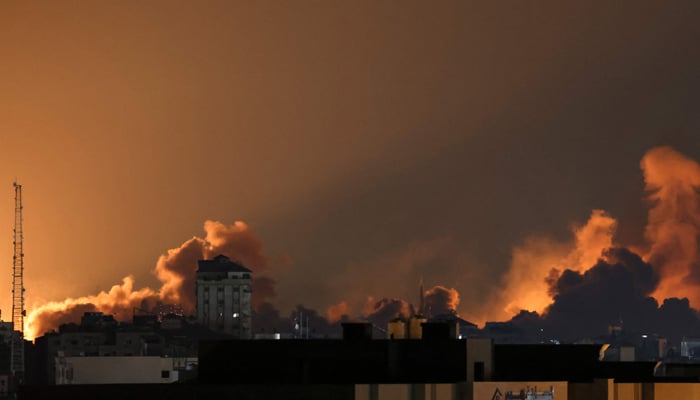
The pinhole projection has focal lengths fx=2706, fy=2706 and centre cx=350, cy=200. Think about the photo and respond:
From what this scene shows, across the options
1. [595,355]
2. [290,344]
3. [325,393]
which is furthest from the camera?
[595,355]

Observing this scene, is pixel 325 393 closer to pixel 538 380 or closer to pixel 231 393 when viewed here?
pixel 231 393

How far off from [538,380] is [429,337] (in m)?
7.29

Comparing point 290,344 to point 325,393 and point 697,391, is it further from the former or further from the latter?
point 697,391

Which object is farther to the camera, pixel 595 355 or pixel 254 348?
pixel 595 355

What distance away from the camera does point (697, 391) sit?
589 feet

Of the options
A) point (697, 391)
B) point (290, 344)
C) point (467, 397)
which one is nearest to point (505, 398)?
point (467, 397)

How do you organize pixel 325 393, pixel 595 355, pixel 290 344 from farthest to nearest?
pixel 595 355, pixel 290 344, pixel 325 393

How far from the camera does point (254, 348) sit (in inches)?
6452

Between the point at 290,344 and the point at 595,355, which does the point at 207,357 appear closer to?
the point at 290,344

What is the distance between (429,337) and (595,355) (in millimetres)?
13921

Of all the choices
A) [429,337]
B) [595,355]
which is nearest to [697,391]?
[595,355]

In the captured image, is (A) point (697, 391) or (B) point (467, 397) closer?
(B) point (467, 397)

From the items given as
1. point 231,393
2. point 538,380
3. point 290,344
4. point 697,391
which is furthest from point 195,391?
point 697,391

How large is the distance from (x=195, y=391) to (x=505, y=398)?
61.1ft
